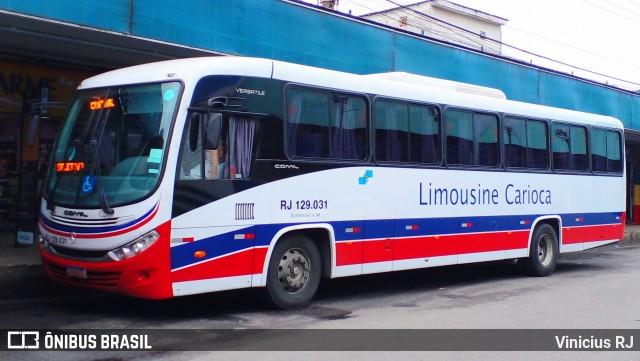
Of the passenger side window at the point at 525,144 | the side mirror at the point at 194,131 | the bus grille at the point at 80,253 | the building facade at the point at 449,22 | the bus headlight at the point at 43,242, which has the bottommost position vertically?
the bus grille at the point at 80,253

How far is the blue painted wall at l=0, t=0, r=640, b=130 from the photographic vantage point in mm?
11617

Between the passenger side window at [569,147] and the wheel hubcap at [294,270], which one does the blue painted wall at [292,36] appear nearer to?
the passenger side window at [569,147]

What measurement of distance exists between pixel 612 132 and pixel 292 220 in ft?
33.3

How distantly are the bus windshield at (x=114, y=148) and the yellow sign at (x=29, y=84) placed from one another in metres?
5.25

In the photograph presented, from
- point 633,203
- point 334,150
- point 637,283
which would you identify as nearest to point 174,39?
point 334,150

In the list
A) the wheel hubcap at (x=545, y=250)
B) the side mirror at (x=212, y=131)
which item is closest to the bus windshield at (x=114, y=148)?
the side mirror at (x=212, y=131)

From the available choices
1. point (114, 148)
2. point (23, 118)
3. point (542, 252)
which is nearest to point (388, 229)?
point (114, 148)

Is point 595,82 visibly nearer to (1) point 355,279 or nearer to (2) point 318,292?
(1) point 355,279

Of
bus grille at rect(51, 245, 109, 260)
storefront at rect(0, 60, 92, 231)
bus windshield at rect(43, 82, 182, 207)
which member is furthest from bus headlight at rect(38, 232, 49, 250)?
storefront at rect(0, 60, 92, 231)

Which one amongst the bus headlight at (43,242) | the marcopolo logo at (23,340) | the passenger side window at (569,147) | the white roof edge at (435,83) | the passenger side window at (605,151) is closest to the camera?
the marcopolo logo at (23,340)

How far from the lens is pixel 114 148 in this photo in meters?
8.90

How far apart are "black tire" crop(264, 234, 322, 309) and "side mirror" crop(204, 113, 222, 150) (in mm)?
1745

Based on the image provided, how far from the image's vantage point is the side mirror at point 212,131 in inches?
349

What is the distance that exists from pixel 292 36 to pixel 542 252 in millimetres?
6740
